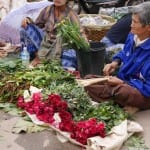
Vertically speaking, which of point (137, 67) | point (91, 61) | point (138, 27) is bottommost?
point (91, 61)

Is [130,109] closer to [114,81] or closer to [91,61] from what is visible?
[114,81]

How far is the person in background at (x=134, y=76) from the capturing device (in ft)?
13.7

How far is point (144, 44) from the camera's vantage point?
14.0 ft

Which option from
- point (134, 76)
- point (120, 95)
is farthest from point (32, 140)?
point (134, 76)

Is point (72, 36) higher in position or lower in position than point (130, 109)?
higher

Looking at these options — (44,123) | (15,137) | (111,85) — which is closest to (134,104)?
(111,85)

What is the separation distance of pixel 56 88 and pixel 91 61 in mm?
862

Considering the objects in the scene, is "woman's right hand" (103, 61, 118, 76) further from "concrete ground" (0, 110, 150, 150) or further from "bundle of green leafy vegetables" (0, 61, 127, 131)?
"concrete ground" (0, 110, 150, 150)

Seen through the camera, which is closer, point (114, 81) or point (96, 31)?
point (114, 81)

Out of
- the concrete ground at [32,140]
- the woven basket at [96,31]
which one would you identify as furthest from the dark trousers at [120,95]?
the woven basket at [96,31]

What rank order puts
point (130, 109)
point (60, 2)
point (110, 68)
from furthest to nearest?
point (60, 2) < point (110, 68) < point (130, 109)

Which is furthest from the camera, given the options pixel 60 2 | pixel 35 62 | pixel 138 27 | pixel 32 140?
pixel 35 62

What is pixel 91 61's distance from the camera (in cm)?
522

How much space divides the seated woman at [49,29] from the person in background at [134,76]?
1.24 metres
